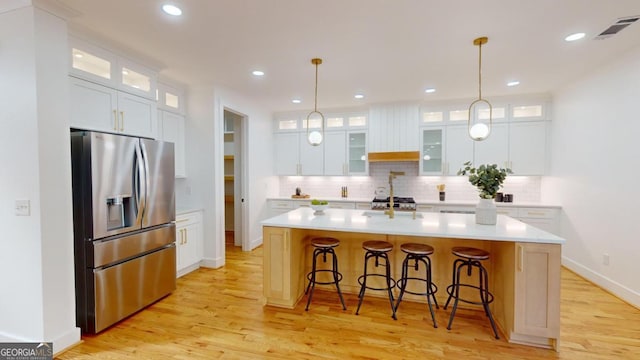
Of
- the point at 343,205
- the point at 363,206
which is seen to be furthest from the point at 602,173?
the point at 343,205

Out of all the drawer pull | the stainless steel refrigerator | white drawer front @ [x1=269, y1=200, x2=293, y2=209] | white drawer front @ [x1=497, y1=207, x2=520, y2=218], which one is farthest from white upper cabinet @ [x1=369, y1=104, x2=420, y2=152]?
the stainless steel refrigerator

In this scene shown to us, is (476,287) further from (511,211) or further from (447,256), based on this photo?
(511,211)

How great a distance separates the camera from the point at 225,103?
432 centimetres

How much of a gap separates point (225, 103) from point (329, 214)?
7.85 ft

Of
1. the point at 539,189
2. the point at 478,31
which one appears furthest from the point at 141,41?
the point at 539,189

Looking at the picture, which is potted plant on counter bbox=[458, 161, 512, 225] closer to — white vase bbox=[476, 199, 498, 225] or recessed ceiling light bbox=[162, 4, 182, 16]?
white vase bbox=[476, 199, 498, 225]

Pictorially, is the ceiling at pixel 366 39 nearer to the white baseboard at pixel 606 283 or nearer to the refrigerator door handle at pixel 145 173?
the refrigerator door handle at pixel 145 173

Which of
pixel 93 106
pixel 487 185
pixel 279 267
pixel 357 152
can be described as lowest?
pixel 279 267

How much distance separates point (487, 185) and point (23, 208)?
389cm

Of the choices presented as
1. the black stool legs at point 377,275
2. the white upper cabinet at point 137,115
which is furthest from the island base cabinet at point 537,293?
the white upper cabinet at point 137,115

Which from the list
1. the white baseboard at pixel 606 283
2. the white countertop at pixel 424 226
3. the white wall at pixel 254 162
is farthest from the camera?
the white wall at pixel 254 162

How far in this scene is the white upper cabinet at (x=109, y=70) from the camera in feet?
8.33

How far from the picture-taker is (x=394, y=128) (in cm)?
525

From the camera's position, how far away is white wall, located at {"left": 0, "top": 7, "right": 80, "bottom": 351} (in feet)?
6.89
